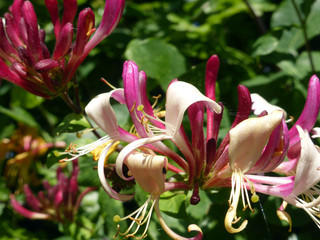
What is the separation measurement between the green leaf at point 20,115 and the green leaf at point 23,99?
0.9 inches

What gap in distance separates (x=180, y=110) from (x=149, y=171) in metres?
0.12

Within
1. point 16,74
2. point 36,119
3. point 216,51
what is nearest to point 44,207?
point 36,119

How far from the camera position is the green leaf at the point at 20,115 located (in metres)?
1.43

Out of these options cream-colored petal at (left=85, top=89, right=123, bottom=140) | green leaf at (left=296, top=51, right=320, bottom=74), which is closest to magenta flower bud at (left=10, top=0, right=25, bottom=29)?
cream-colored petal at (left=85, top=89, right=123, bottom=140)

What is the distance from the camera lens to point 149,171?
2.35 feet

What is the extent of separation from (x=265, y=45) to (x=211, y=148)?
59 cm

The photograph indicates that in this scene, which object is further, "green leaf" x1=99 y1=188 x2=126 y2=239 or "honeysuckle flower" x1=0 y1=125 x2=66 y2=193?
"honeysuckle flower" x1=0 y1=125 x2=66 y2=193

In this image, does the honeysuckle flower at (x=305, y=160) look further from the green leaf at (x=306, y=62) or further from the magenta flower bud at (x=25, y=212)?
the magenta flower bud at (x=25, y=212)

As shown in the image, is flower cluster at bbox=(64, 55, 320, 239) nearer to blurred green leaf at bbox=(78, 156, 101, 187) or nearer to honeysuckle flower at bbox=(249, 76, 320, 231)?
honeysuckle flower at bbox=(249, 76, 320, 231)

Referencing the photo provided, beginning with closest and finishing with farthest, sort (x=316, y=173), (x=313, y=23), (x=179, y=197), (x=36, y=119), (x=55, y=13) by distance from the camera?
(x=316, y=173) → (x=179, y=197) → (x=55, y=13) → (x=313, y=23) → (x=36, y=119)

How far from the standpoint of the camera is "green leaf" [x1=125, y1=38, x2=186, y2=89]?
1.21 meters

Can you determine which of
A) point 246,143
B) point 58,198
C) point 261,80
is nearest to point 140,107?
point 246,143

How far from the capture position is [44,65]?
0.90m

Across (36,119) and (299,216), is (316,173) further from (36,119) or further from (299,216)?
(36,119)
